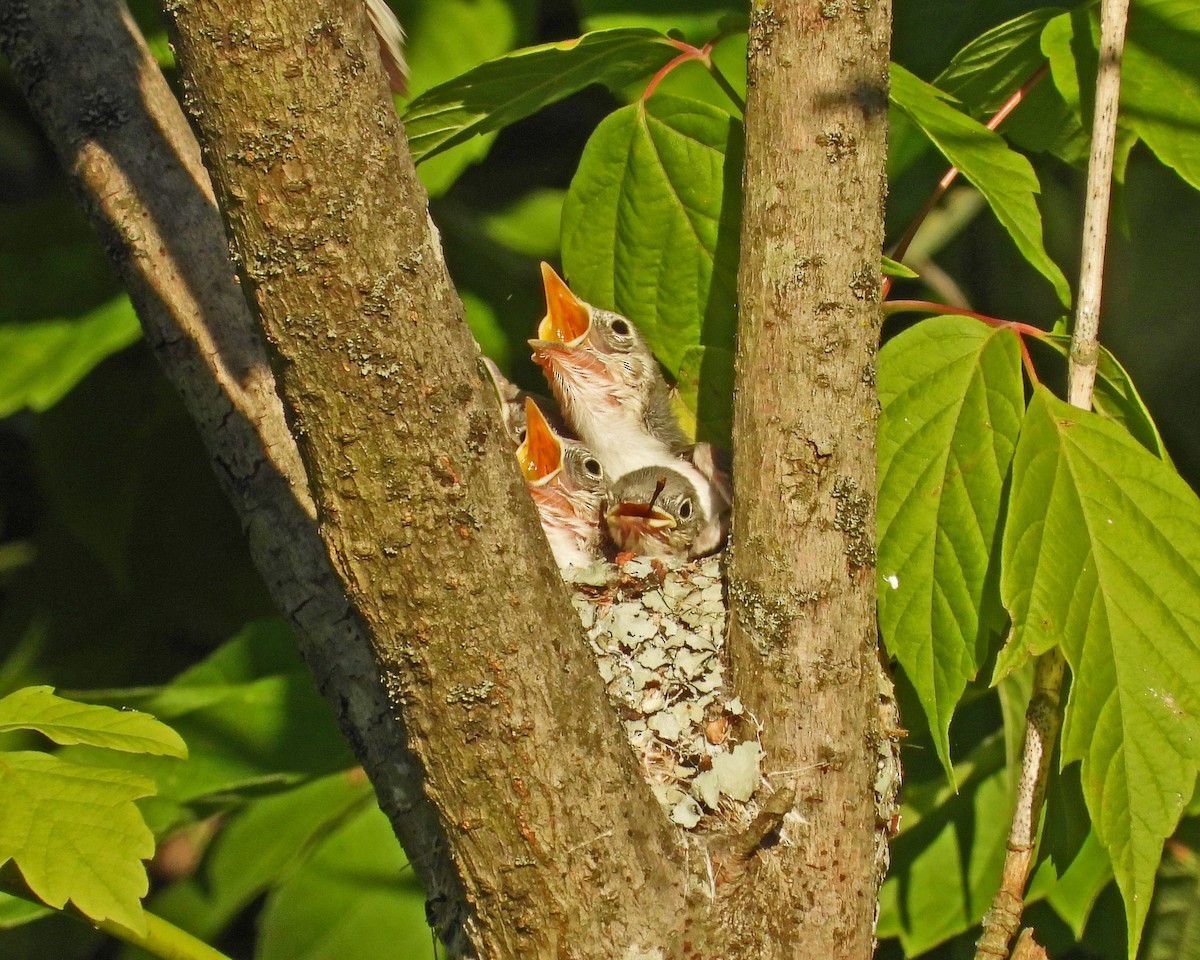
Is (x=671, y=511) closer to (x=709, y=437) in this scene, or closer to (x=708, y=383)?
(x=709, y=437)

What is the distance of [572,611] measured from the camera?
144 centimetres

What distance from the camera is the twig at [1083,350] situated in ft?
5.57

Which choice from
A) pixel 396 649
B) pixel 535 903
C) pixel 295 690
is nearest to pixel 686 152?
pixel 396 649

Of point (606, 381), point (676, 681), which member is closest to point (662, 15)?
point (606, 381)

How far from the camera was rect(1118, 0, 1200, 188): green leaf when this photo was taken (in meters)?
1.88

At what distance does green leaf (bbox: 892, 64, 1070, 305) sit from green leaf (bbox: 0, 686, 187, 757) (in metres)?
1.28

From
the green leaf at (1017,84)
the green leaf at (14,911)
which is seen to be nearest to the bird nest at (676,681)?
the green leaf at (1017,84)

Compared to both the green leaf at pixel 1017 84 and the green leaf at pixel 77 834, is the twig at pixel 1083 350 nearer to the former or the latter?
the green leaf at pixel 1017 84

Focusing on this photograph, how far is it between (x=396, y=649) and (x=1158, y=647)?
968 millimetres

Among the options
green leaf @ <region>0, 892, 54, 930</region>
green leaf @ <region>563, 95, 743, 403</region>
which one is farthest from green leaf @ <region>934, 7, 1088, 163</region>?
green leaf @ <region>0, 892, 54, 930</region>

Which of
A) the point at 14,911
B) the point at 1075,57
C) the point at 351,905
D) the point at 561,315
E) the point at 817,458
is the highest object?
the point at 1075,57

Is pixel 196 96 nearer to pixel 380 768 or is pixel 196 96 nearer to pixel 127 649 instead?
pixel 380 768

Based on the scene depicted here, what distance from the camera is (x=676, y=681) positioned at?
2.05 meters

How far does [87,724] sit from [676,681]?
0.93 m
